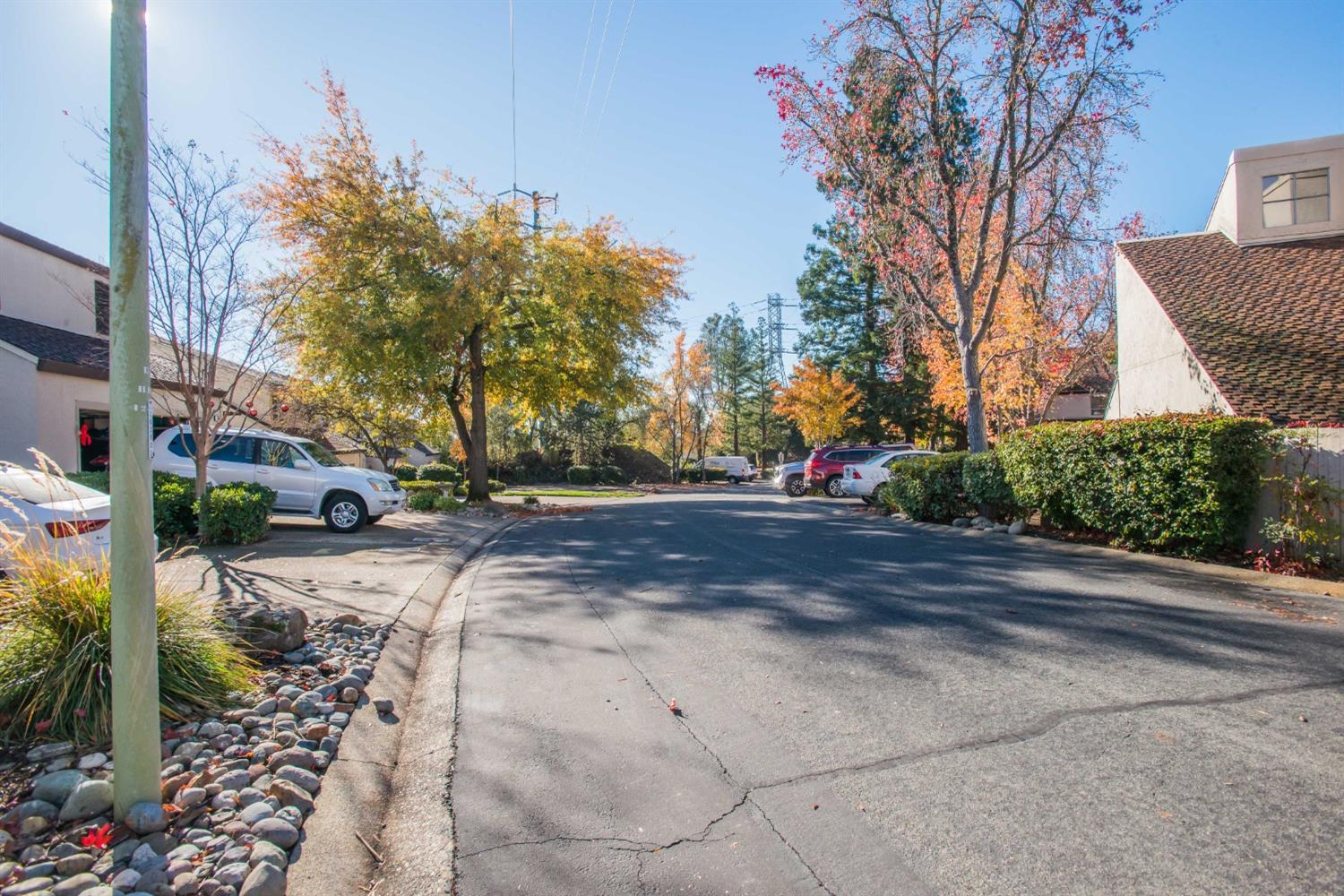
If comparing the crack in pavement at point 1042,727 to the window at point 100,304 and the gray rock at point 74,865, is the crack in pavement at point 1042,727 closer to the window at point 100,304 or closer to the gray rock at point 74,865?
the gray rock at point 74,865

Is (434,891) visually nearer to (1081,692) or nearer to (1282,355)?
(1081,692)

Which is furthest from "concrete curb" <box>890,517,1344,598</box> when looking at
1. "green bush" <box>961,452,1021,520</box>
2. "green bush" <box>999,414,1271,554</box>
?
"green bush" <box>961,452,1021,520</box>

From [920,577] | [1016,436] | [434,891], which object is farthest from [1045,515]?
[434,891]

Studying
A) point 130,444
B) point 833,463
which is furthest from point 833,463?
point 130,444

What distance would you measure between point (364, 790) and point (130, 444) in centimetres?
186

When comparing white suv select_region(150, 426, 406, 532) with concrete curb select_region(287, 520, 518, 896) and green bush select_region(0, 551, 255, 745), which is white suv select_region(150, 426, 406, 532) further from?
green bush select_region(0, 551, 255, 745)

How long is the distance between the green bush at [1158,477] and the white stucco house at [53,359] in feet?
47.8

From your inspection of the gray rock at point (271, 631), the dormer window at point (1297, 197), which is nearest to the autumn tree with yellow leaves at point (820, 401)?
the dormer window at point (1297, 197)

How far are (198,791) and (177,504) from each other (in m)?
9.71

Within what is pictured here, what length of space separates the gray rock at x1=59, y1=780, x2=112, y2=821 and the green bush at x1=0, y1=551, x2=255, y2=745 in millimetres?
743

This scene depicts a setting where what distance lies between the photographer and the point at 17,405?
49.7ft

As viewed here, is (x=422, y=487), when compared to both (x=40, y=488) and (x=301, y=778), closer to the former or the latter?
(x=40, y=488)

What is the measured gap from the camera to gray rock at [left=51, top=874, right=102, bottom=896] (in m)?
2.50

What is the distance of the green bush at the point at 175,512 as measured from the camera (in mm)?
11133
